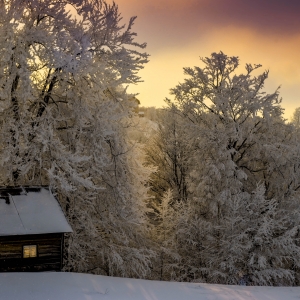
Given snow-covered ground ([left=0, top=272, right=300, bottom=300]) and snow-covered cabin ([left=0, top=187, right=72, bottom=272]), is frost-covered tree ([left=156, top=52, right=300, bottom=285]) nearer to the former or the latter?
snow-covered ground ([left=0, top=272, right=300, bottom=300])

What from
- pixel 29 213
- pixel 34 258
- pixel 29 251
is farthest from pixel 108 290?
pixel 29 213

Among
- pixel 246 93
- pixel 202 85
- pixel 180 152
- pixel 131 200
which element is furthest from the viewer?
pixel 180 152

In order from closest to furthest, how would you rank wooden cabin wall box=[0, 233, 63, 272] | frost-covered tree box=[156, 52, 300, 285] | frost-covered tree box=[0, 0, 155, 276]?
1. wooden cabin wall box=[0, 233, 63, 272]
2. frost-covered tree box=[0, 0, 155, 276]
3. frost-covered tree box=[156, 52, 300, 285]

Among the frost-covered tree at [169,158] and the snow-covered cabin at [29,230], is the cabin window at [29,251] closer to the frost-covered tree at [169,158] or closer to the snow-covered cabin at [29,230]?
the snow-covered cabin at [29,230]

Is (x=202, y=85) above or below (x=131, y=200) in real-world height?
above

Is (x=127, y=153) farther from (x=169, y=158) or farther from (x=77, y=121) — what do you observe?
(x=169, y=158)

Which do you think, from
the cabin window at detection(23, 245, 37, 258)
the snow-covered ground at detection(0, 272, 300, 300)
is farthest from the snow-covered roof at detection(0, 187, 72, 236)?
the snow-covered ground at detection(0, 272, 300, 300)

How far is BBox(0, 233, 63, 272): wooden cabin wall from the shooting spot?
44.8 feet

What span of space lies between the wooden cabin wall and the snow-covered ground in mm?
474

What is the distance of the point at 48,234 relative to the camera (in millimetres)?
14117

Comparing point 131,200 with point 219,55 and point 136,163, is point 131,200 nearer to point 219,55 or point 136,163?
point 136,163

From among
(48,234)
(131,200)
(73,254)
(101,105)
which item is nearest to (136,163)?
(131,200)

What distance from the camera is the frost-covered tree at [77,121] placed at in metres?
15.7

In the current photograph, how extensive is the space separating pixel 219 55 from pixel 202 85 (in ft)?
7.49
